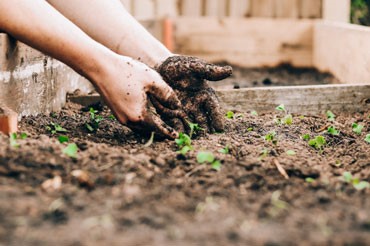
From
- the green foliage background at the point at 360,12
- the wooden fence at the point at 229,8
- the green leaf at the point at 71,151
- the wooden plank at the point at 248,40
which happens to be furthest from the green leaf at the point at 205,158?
the green foliage background at the point at 360,12

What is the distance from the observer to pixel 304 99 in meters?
2.73

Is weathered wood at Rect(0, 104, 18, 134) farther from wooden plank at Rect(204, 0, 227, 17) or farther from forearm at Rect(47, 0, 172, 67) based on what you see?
wooden plank at Rect(204, 0, 227, 17)

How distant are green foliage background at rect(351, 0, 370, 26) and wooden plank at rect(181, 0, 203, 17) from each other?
187 centimetres

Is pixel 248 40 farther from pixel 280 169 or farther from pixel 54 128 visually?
pixel 280 169

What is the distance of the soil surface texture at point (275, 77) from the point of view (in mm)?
3898

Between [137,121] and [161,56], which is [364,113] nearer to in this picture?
[161,56]

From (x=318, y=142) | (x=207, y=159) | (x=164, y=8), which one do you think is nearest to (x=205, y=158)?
(x=207, y=159)

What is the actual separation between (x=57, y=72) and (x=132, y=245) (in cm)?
171

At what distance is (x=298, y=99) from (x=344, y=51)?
1.10 metres

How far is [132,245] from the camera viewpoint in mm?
1037

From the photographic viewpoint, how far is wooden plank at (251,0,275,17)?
522cm

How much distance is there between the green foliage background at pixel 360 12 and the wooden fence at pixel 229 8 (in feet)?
4.41

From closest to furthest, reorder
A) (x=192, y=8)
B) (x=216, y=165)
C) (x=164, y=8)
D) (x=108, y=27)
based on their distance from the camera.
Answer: (x=216, y=165), (x=108, y=27), (x=192, y=8), (x=164, y=8)

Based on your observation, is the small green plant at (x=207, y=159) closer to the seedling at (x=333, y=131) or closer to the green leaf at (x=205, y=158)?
the green leaf at (x=205, y=158)
